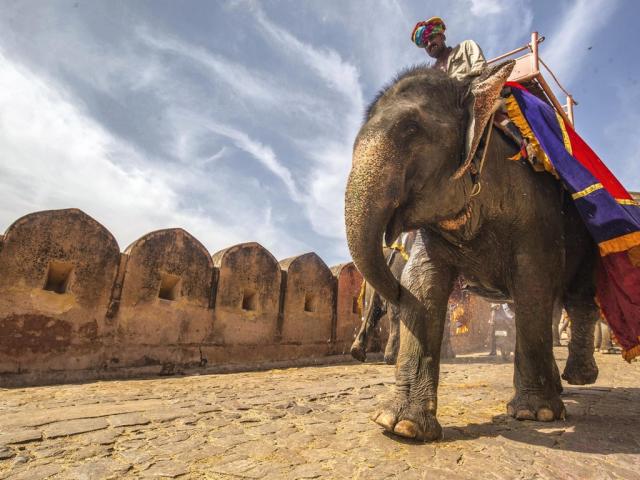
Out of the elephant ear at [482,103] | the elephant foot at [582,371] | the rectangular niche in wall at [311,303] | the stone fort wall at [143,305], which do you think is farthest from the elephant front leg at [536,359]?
the rectangular niche in wall at [311,303]

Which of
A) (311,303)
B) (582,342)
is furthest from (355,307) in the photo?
(582,342)

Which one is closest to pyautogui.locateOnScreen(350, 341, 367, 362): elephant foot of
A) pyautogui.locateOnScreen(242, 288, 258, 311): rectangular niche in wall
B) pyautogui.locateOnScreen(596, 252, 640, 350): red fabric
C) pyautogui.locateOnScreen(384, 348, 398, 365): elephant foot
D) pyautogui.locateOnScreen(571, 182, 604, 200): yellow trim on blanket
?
pyautogui.locateOnScreen(384, 348, 398, 365): elephant foot

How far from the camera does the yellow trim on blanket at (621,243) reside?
8.23 ft

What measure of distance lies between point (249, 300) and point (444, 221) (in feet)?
21.7

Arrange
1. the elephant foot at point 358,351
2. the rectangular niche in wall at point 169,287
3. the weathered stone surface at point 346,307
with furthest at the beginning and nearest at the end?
the weathered stone surface at point 346,307 → the rectangular niche in wall at point 169,287 → the elephant foot at point 358,351

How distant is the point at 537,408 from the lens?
8.21ft

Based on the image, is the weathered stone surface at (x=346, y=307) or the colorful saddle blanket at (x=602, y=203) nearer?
the colorful saddle blanket at (x=602, y=203)

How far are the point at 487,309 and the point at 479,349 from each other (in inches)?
101

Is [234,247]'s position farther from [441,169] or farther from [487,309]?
[487,309]

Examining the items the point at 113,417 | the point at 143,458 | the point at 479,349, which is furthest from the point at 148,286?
the point at 479,349

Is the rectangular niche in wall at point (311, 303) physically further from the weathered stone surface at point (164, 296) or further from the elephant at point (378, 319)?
the weathered stone surface at point (164, 296)

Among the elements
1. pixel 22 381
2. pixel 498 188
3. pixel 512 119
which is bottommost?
pixel 22 381

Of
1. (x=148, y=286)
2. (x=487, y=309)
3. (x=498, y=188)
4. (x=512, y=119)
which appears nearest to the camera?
(x=498, y=188)

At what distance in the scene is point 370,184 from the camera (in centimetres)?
212
